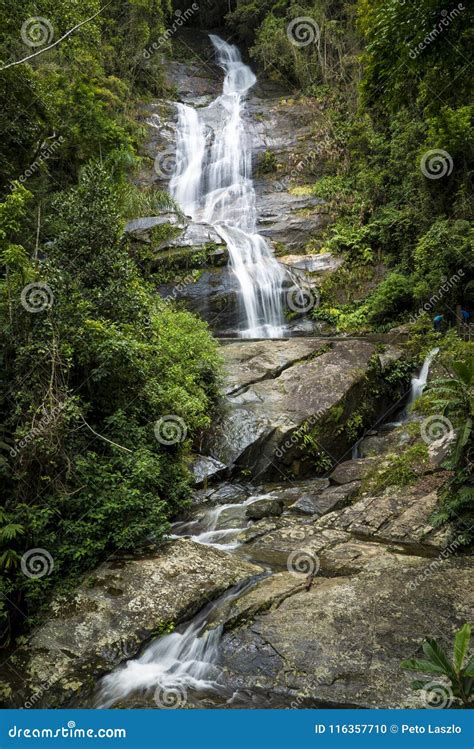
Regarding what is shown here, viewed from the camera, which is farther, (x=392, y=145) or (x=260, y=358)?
(x=392, y=145)

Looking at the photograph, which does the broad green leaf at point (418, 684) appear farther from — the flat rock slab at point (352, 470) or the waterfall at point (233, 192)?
the waterfall at point (233, 192)

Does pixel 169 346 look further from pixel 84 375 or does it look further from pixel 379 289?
pixel 379 289

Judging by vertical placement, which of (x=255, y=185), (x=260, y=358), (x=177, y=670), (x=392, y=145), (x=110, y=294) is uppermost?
(x=255, y=185)

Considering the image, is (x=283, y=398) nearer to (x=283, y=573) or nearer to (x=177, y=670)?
(x=283, y=573)

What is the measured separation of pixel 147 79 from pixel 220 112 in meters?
4.07

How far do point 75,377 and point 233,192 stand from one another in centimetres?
1567

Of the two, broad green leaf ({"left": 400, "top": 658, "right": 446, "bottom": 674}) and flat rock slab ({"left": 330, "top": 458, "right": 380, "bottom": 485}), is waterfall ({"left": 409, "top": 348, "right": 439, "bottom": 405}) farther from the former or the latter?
broad green leaf ({"left": 400, "top": 658, "right": 446, "bottom": 674})

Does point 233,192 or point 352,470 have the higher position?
point 233,192

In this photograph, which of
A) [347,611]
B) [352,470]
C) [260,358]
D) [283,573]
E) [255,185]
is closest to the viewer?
[347,611]

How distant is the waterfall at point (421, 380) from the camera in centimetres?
1064

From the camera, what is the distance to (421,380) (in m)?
10.8

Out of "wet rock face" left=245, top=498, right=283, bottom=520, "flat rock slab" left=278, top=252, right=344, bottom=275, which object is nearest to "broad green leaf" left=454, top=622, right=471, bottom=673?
"wet rock face" left=245, top=498, right=283, bottom=520

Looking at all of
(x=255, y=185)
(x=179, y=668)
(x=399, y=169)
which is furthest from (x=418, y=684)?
(x=255, y=185)

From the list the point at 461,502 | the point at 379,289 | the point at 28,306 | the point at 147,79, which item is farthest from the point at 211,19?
the point at 461,502
